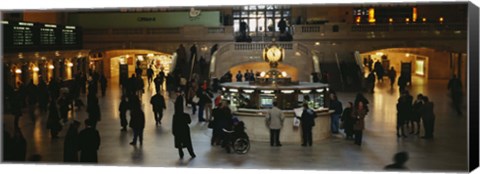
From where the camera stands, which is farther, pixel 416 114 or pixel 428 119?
pixel 416 114

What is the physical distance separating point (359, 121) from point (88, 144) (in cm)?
575

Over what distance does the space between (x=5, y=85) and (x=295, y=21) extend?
16604 millimetres

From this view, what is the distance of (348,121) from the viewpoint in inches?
609

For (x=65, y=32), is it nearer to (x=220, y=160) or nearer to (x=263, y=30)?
(x=220, y=160)

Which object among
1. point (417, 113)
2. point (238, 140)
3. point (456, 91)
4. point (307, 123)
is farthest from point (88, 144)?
point (417, 113)

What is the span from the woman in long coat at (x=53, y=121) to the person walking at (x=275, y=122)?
4.64 m

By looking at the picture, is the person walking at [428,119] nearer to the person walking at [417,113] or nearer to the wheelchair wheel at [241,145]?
the person walking at [417,113]

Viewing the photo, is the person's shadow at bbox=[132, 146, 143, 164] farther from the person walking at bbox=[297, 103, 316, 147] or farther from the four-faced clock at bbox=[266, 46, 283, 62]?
the four-faced clock at bbox=[266, 46, 283, 62]

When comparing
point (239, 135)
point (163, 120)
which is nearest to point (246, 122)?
point (239, 135)

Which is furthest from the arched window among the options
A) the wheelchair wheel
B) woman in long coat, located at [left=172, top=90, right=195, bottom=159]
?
woman in long coat, located at [left=172, top=90, right=195, bottom=159]

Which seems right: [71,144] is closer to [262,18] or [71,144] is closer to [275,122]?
[275,122]

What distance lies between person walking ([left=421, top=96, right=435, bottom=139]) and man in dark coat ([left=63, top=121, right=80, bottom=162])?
727cm

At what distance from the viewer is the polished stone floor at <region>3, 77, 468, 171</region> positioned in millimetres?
13016

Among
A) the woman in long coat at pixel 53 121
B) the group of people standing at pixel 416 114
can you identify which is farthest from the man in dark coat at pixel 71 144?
the group of people standing at pixel 416 114
